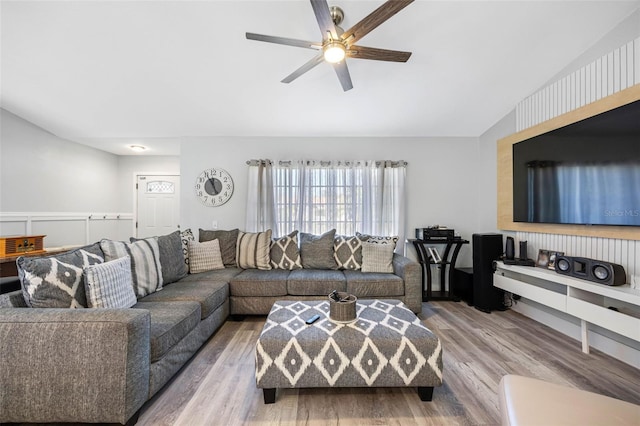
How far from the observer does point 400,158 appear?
3873 millimetres

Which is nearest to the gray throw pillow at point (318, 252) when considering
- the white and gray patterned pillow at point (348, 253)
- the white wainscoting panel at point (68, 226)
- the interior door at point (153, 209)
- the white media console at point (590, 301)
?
the white and gray patterned pillow at point (348, 253)

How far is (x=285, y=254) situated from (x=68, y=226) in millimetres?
3727

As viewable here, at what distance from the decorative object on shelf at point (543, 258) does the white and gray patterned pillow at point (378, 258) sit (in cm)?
155

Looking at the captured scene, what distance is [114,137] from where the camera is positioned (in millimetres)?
3877

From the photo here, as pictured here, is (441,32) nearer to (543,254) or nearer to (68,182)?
(543,254)

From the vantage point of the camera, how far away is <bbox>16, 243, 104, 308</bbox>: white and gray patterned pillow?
1.51 m

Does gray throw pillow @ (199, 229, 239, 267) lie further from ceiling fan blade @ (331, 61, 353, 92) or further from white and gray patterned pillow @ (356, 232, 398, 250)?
ceiling fan blade @ (331, 61, 353, 92)

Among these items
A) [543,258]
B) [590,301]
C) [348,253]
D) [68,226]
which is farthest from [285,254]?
[68,226]

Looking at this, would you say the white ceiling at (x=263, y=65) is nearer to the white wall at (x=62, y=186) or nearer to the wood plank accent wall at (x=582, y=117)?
the wood plank accent wall at (x=582, y=117)

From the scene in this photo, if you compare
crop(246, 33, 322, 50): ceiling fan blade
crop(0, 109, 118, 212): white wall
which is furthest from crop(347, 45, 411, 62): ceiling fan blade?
crop(0, 109, 118, 212): white wall

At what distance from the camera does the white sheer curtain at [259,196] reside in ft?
12.3

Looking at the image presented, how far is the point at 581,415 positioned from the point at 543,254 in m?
2.32

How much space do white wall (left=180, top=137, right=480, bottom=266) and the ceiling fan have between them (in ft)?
5.79

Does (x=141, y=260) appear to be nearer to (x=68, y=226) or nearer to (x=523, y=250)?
(x=68, y=226)
